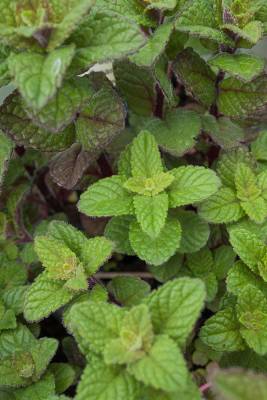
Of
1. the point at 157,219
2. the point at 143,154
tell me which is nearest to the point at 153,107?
the point at 143,154

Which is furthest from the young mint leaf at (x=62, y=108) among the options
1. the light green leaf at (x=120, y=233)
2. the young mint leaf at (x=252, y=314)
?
the young mint leaf at (x=252, y=314)

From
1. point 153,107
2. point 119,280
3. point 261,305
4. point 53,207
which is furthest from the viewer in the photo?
point 53,207

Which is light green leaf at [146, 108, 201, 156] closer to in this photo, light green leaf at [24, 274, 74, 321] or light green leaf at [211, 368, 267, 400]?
light green leaf at [24, 274, 74, 321]

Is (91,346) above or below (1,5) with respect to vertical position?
below

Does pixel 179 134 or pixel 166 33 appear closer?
pixel 166 33

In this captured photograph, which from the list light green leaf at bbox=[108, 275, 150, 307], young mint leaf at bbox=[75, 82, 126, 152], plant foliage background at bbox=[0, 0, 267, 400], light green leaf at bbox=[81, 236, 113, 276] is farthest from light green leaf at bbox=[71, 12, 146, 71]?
light green leaf at bbox=[108, 275, 150, 307]

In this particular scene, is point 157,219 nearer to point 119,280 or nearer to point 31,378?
point 119,280

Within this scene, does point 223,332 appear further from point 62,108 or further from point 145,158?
point 62,108

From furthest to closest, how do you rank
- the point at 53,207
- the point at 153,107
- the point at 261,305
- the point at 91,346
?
1. the point at 53,207
2. the point at 153,107
3. the point at 261,305
4. the point at 91,346

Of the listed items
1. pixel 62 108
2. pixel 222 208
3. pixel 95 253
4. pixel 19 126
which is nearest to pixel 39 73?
pixel 62 108
